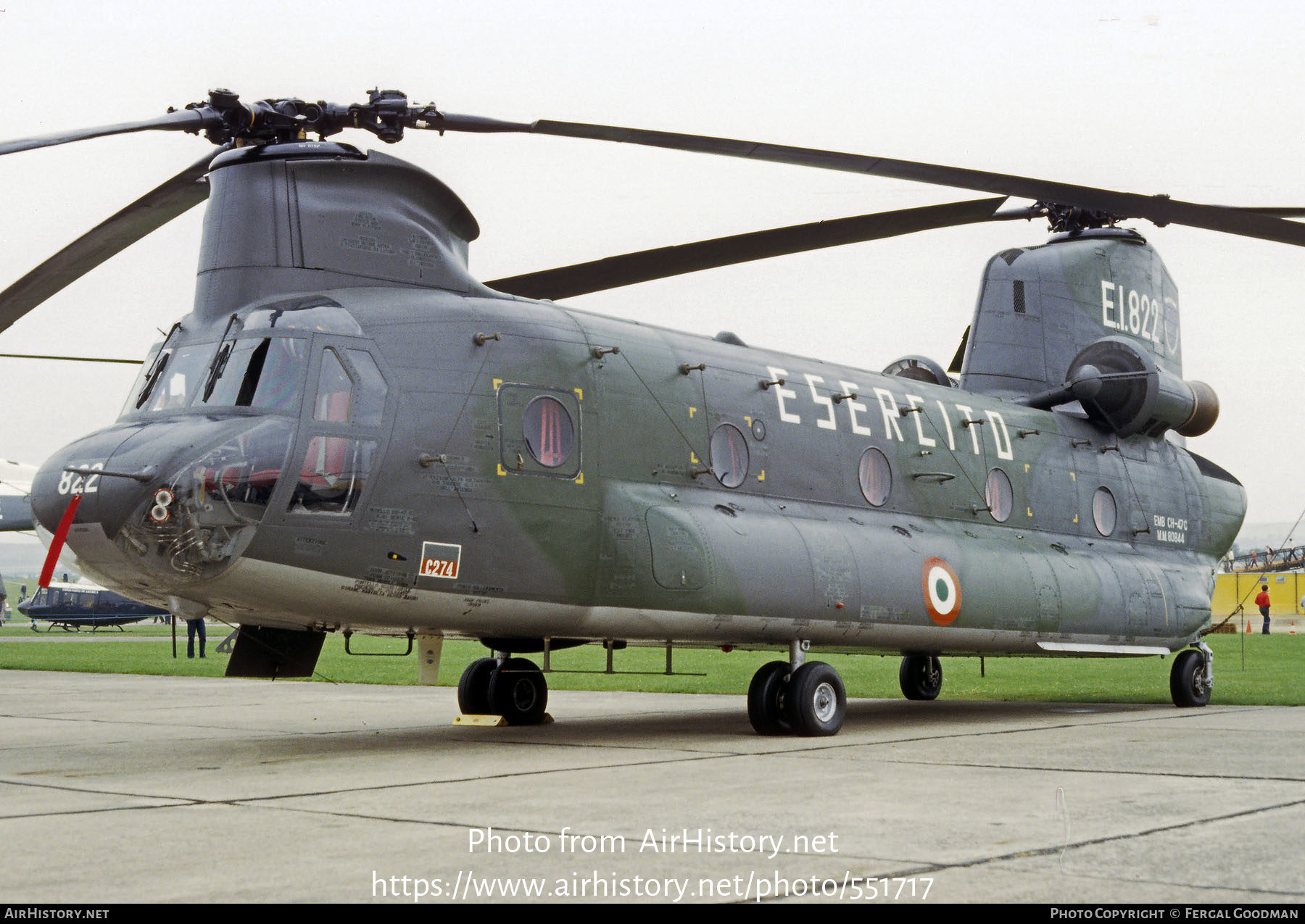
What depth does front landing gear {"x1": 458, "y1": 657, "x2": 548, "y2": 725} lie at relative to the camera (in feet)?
44.8

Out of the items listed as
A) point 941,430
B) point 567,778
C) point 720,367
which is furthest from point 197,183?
point 941,430

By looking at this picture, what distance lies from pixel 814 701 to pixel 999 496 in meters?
4.73

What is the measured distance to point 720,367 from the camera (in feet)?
43.1

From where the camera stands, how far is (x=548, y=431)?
11.3 m

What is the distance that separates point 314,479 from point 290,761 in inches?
86.3

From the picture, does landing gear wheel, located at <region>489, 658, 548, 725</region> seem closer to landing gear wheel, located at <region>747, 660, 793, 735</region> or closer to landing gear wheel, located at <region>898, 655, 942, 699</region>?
landing gear wheel, located at <region>747, 660, 793, 735</region>

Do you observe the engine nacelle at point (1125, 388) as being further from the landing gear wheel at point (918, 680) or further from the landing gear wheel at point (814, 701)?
the landing gear wheel at point (814, 701)

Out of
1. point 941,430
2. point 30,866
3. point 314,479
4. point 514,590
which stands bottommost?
point 30,866

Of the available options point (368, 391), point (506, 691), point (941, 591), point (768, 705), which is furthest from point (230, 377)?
point (941, 591)

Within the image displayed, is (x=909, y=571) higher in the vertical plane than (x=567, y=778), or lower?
higher

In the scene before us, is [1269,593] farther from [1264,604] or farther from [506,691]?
[506,691]

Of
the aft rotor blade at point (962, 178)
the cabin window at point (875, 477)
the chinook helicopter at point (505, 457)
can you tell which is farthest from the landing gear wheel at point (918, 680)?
the aft rotor blade at point (962, 178)

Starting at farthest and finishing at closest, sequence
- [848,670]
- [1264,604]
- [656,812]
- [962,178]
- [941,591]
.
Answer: [1264,604], [848,670], [941,591], [962,178], [656,812]
